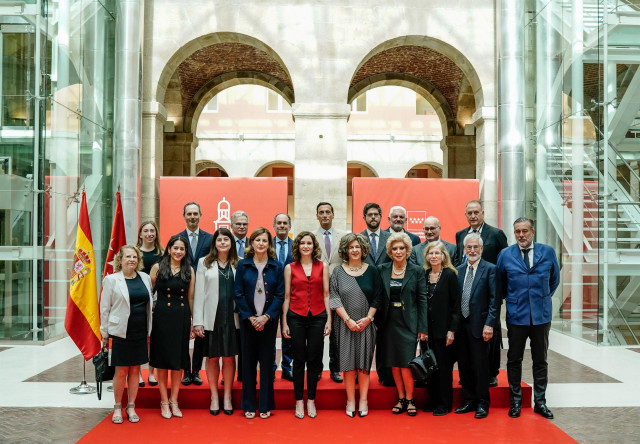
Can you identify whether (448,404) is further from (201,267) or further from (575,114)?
(575,114)

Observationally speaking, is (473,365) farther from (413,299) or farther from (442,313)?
(413,299)

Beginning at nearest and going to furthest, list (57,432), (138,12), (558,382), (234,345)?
1. (57,432)
2. (234,345)
3. (558,382)
4. (138,12)

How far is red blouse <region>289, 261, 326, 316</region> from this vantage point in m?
6.11

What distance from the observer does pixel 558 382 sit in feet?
25.6

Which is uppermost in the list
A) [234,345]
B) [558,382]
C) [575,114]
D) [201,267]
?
[575,114]

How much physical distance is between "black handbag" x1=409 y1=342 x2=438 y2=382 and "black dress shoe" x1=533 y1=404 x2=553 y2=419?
119cm

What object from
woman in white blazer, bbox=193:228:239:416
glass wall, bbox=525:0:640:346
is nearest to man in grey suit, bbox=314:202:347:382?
woman in white blazer, bbox=193:228:239:416

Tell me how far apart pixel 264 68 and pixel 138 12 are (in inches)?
279

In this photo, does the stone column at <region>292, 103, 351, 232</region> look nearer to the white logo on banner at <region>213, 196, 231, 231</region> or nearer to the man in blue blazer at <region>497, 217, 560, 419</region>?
the white logo on banner at <region>213, 196, 231, 231</region>

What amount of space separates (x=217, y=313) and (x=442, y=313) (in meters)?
2.23

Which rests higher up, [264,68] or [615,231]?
[264,68]

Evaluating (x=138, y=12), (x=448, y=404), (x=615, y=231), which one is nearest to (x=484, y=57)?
(x=615, y=231)

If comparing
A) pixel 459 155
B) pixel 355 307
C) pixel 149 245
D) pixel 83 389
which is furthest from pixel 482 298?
pixel 459 155

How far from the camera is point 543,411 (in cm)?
627
